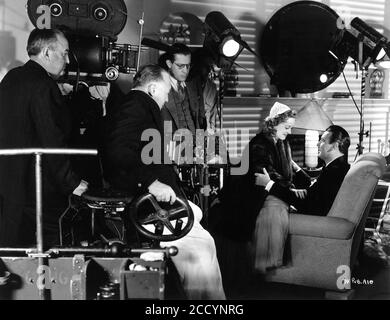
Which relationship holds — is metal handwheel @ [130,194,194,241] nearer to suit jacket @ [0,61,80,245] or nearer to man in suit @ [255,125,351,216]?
suit jacket @ [0,61,80,245]

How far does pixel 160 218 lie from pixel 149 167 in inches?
12.8

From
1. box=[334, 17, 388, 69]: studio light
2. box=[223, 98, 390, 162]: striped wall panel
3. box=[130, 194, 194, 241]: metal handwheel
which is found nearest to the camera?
box=[130, 194, 194, 241]: metal handwheel

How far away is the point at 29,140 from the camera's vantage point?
8.74 feet

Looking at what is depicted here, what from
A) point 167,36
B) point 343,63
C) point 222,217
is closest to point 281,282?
point 222,217

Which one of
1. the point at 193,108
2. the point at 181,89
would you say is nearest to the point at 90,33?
the point at 181,89

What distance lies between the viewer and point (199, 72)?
451 centimetres

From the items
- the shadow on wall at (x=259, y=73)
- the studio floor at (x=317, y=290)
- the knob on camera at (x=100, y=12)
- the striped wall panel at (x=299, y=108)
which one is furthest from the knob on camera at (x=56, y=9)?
the studio floor at (x=317, y=290)

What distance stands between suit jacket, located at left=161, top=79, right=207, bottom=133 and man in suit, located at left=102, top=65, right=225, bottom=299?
130 centimetres

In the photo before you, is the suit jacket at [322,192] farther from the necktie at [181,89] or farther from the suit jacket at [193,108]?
the necktie at [181,89]

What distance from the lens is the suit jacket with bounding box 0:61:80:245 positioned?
2594 mm

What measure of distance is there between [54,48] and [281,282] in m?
2.02

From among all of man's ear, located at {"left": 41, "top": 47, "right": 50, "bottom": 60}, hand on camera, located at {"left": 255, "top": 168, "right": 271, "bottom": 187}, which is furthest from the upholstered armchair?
man's ear, located at {"left": 41, "top": 47, "right": 50, "bottom": 60}

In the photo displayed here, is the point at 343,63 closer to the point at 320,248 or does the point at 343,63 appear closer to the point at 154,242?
the point at 320,248

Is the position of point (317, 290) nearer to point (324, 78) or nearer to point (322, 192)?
point (322, 192)
